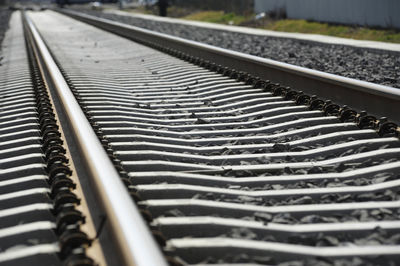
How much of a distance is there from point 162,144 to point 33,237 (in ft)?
6.04

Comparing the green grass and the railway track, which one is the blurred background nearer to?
the green grass

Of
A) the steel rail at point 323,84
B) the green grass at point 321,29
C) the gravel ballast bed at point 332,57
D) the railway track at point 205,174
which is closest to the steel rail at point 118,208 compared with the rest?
the railway track at point 205,174

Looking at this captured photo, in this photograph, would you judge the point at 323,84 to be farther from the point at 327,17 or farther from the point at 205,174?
the point at 327,17

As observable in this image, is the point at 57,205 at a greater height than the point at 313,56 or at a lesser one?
greater

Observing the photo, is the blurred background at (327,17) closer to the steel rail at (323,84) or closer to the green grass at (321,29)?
the green grass at (321,29)

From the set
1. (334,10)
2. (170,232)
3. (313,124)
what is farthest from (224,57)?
(334,10)

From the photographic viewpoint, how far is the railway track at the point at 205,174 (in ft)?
8.37

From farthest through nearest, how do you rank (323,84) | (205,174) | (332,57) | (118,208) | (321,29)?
(321,29) → (332,57) → (323,84) → (205,174) → (118,208)

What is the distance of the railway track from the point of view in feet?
8.37

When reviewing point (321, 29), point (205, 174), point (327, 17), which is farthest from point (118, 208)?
point (327, 17)

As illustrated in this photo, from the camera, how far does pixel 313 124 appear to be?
4.95 meters

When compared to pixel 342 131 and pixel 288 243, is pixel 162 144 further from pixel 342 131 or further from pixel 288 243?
pixel 288 243

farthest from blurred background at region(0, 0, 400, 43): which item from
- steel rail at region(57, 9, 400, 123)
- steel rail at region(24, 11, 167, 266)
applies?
steel rail at region(24, 11, 167, 266)

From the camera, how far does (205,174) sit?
383cm
